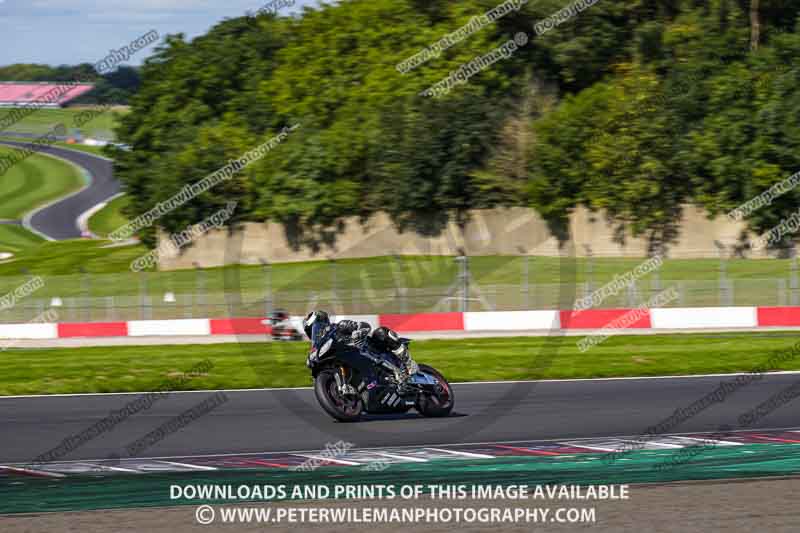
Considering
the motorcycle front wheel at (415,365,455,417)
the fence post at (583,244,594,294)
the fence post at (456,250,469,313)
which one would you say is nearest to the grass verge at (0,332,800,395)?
the fence post at (456,250,469,313)

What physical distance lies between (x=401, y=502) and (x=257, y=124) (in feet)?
129

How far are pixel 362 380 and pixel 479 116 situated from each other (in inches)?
1194

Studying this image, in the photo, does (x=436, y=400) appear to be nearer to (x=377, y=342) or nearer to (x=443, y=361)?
(x=377, y=342)

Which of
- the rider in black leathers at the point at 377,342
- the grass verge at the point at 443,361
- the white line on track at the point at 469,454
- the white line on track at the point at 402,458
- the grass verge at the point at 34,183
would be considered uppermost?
the grass verge at the point at 34,183

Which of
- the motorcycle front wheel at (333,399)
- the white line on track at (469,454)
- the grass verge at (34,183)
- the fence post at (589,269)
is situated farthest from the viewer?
the grass verge at (34,183)

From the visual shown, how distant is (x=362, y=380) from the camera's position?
46.8 feet

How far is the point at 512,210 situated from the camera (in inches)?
1678

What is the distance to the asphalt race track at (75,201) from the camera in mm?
69750

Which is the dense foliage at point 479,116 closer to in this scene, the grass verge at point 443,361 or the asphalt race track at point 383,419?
the grass verge at point 443,361

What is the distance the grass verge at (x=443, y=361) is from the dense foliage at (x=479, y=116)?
14.8 meters

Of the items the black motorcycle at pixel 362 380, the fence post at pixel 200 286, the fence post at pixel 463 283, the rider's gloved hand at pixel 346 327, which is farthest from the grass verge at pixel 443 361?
the rider's gloved hand at pixel 346 327

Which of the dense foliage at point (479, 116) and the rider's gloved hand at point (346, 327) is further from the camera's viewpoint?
the dense foliage at point (479, 116)

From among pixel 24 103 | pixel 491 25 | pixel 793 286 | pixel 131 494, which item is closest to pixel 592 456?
pixel 131 494

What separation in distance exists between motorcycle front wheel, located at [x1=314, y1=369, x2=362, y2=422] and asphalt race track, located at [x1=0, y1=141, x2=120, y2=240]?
182 ft
